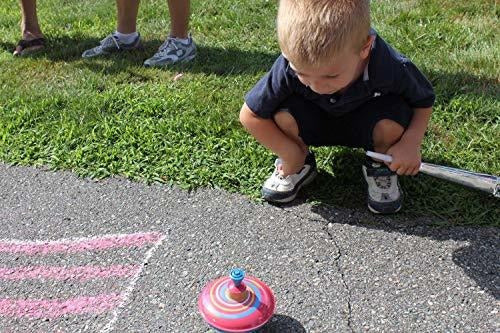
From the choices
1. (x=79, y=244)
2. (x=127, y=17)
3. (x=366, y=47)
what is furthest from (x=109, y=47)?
(x=366, y=47)

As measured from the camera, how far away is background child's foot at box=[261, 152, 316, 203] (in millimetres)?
2725

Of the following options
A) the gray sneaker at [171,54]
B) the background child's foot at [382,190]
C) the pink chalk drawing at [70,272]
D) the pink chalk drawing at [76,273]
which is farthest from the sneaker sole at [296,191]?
the gray sneaker at [171,54]

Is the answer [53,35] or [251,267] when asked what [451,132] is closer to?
[251,267]

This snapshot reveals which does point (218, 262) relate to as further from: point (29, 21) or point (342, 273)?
point (29, 21)

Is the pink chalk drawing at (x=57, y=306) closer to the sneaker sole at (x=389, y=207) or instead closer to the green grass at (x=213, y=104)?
the green grass at (x=213, y=104)

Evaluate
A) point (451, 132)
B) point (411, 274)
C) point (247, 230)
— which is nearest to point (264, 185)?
point (247, 230)

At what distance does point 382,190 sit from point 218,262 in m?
0.71

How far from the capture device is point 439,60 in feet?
12.2

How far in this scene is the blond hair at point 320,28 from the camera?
2.13 meters

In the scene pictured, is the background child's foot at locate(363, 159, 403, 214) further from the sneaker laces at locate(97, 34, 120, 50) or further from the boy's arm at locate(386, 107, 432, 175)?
the sneaker laces at locate(97, 34, 120, 50)

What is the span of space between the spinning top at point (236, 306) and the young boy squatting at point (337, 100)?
743 millimetres

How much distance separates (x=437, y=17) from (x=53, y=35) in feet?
8.58

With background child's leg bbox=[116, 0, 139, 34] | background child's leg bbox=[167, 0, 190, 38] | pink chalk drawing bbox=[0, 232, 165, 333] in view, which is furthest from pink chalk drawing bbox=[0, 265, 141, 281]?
background child's leg bbox=[116, 0, 139, 34]

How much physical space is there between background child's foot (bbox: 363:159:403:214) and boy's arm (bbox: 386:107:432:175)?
0.25 ft
